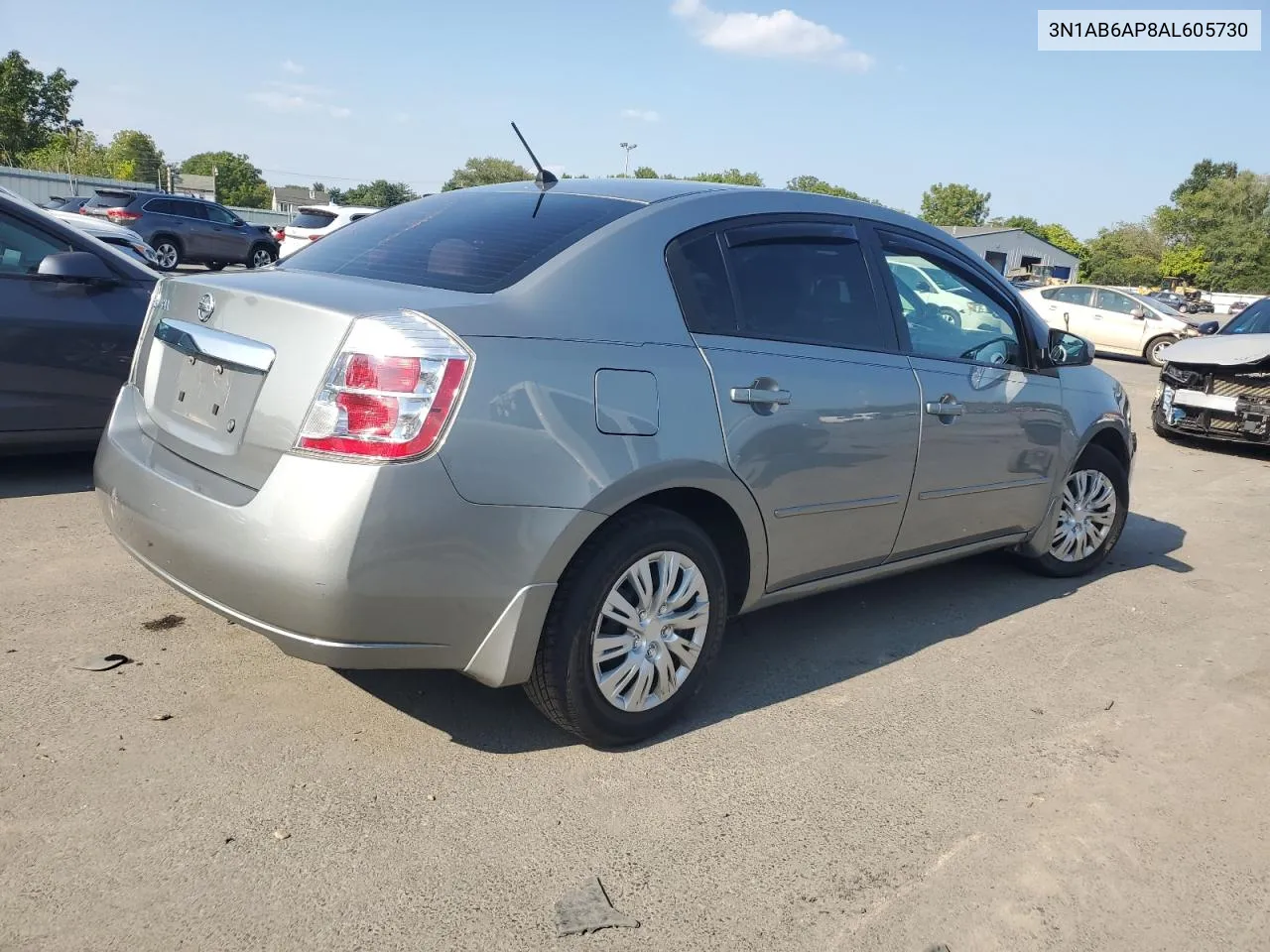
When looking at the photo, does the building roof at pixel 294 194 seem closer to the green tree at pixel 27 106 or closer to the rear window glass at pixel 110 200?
the green tree at pixel 27 106

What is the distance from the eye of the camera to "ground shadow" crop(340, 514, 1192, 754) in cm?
334

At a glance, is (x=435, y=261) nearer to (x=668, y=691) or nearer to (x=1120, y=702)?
(x=668, y=691)

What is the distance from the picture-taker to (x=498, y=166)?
97562 millimetres

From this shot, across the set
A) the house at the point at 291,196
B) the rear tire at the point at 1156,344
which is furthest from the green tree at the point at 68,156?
the rear tire at the point at 1156,344

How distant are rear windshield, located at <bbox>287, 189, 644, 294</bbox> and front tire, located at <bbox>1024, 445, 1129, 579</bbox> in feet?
9.58

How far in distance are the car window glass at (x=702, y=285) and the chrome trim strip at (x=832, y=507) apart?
63 cm

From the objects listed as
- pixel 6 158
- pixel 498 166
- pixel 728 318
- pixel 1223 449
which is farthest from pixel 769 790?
pixel 498 166

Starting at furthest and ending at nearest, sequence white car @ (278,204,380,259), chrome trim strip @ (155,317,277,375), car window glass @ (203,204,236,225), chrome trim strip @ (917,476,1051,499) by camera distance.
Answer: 1. car window glass @ (203,204,236,225)
2. white car @ (278,204,380,259)
3. chrome trim strip @ (917,476,1051,499)
4. chrome trim strip @ (155,317,277,375)

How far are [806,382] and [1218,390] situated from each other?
820 cm

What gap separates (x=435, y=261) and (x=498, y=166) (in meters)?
99.3

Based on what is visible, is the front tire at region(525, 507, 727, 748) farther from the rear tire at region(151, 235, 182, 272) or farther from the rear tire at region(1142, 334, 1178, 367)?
the rear tire at region(151, 235, 182, 272)

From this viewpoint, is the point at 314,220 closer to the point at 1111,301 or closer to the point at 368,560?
the point at 1111,301

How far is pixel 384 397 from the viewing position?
2.60 metres

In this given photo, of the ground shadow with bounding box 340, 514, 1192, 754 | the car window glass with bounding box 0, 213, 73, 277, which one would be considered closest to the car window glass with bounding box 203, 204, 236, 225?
the car window glass with bounding box 0, 213, 73, 277
